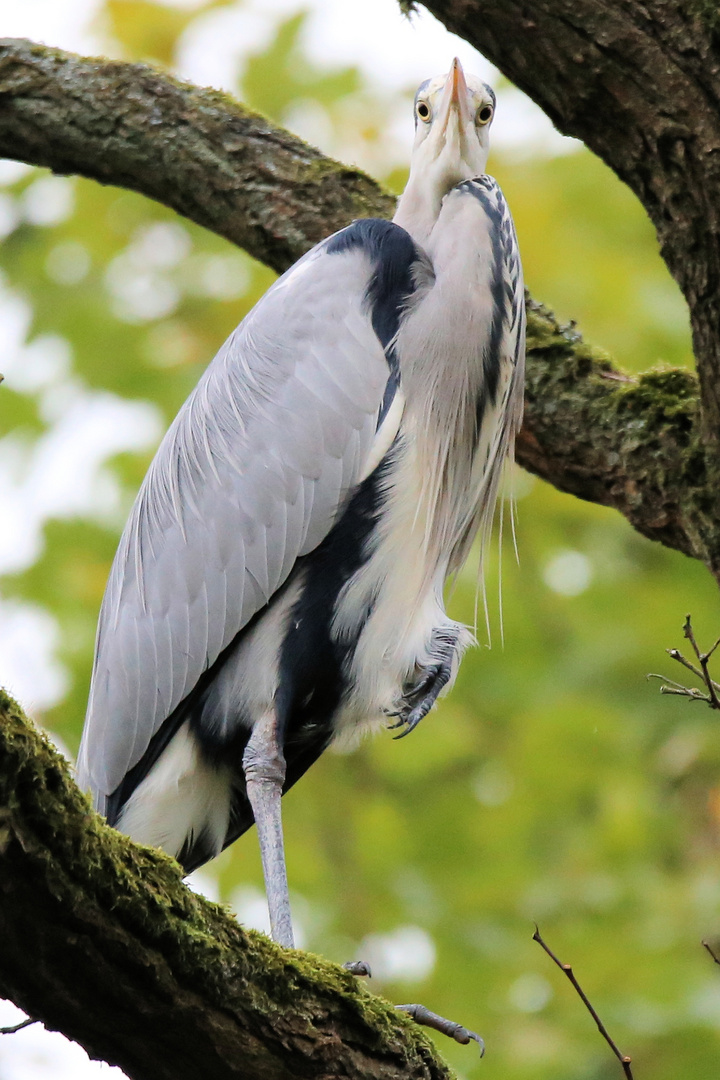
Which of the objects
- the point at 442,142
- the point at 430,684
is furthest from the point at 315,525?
the point at 442,142

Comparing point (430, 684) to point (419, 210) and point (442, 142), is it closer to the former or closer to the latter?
point (419, 210)

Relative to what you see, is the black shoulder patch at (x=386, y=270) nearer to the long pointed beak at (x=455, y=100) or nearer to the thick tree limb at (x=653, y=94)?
the long pointed beak at (x=455, y=100)

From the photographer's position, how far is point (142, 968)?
183 centimetres

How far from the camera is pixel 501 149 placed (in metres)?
6.54

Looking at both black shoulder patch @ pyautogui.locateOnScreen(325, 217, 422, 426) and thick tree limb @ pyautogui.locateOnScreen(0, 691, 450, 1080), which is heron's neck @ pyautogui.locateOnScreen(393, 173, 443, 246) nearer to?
black shoulder patch @ pyautogui.locateOnScreen(325, 217, 422, 426)

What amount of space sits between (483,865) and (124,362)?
2.93 metres

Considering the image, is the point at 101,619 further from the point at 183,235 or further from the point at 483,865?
the point at 183,235

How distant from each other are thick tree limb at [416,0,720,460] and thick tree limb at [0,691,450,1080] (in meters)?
1.50

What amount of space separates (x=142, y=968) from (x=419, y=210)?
2.51 metres

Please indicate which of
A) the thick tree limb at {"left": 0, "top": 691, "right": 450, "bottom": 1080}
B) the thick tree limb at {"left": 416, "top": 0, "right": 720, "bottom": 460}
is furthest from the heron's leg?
the thick tree limb at {"left": 416, "top": 0, "right": 720, "bottom": 460}

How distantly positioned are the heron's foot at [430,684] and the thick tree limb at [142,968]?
1.26 meters

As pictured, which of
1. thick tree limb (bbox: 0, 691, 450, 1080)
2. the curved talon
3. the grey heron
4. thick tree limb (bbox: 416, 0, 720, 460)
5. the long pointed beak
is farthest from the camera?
the long pointed beak

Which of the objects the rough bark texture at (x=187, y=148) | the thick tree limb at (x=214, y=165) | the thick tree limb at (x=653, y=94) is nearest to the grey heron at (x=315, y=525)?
the thick tree limb at (x=214, y=165)

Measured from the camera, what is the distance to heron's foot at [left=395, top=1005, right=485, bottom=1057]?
8.37 ft
